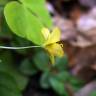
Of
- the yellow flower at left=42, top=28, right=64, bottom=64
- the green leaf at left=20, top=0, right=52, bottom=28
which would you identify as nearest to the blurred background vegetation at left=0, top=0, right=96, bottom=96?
the green leaf at left=20, top=0, right=52, bottom=28

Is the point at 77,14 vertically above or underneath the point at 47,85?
above

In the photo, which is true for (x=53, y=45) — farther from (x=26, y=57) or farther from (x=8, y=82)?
(x=26, y=57)

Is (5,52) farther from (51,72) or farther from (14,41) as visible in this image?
(51,72)

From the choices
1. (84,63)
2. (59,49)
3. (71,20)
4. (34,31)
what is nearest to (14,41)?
(34,31)

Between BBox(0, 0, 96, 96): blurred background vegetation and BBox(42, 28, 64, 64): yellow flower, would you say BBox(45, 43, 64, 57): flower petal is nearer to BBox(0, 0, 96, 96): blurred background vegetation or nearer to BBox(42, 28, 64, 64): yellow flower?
BBox(42, 28, 64, 64): yellow flower

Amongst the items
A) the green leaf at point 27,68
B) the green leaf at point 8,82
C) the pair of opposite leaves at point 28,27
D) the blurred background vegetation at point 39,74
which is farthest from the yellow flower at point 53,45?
the green leaf at point 27,68

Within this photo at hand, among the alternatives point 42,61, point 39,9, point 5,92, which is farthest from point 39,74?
point 5,92
